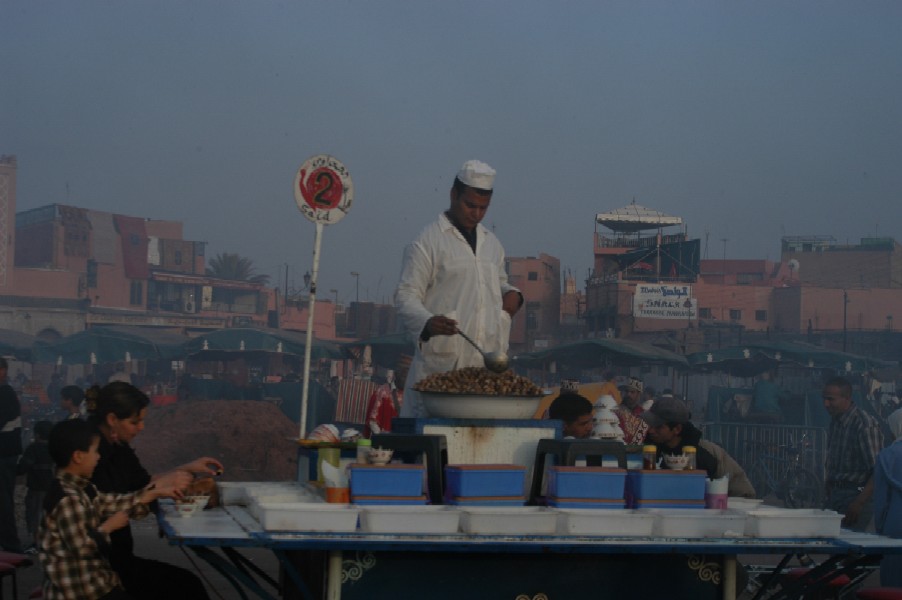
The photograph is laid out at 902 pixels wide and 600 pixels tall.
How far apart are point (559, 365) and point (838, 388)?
2212 centimetres

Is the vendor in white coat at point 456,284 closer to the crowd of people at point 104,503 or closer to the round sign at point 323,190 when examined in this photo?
the crowd of people at point 104,503

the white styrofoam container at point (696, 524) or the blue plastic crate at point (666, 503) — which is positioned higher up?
the blue plastic crate at point (666, 503)

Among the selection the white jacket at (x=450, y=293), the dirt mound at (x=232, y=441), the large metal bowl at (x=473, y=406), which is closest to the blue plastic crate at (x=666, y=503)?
the large metal bowl at (x=473, y=406)

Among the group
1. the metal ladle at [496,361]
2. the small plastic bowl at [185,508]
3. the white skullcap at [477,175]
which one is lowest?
the small plastic bowl at [185,508]

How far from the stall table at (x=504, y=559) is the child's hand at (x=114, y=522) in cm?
15

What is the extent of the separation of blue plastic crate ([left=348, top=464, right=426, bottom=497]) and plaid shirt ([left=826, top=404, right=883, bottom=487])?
523cm

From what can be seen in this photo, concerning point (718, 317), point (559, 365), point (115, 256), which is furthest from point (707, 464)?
point (115, 256)

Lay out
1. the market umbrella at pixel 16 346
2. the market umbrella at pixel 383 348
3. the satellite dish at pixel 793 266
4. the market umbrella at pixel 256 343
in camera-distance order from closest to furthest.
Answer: the market umbrella at pixel 383 348 → the market umbrella at pixel 256 343 → the market umbrella at pixel 16 346 → the satellite dish at pixel 793 266

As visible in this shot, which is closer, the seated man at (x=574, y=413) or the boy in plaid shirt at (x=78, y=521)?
the boy in plaid shirt at (x=78, y=521)

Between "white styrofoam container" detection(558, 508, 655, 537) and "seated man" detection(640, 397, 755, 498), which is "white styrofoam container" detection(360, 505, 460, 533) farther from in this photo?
"seated man" detection(640, 397, 755, 498)

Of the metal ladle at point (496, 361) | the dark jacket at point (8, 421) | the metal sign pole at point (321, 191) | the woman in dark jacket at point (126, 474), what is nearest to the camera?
the woman in dark jacket at point (126, 474)

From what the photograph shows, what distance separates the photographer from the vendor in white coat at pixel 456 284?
5.40m

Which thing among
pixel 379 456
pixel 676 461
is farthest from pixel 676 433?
pixel 379 456

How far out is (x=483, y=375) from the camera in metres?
4.63
